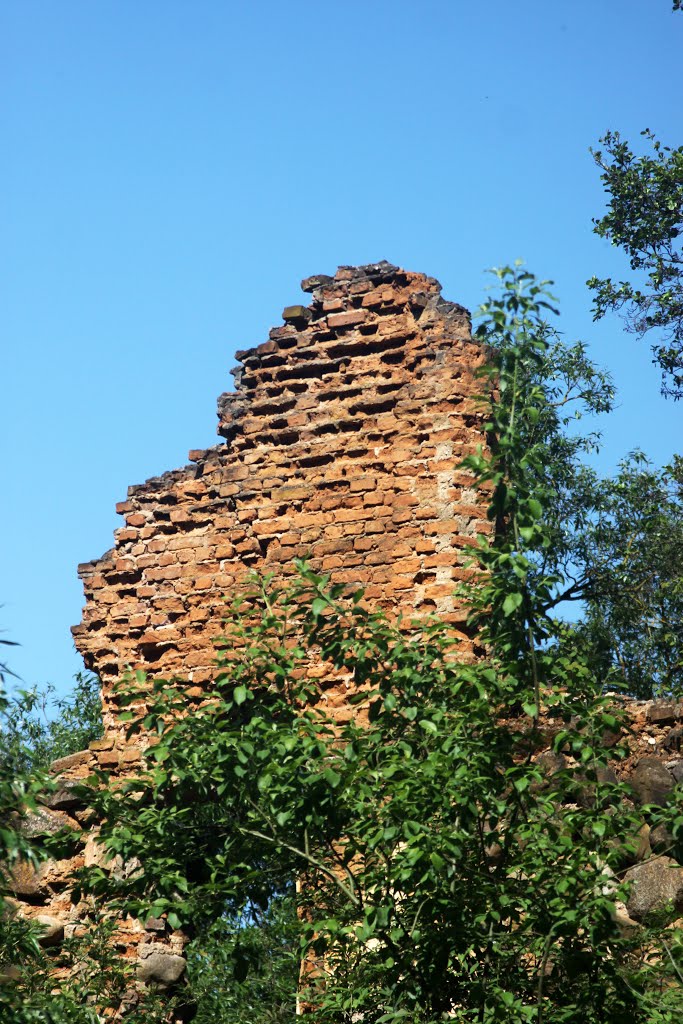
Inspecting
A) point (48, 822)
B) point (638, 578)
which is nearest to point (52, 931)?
point (48, 822)

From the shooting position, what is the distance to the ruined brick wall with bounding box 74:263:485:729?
6.95m

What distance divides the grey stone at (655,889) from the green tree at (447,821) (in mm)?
188

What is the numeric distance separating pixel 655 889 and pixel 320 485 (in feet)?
9.21

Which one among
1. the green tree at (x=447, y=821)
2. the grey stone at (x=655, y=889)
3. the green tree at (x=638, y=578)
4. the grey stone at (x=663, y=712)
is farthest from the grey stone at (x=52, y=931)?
the green tree at (x=638, y=578)

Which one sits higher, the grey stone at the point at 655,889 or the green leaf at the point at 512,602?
the green leaf at the point at 512,602

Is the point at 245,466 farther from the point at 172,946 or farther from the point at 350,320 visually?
the point at 172,946

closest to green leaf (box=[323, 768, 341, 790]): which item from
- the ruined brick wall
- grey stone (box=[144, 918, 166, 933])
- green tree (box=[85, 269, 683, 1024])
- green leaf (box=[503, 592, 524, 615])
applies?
green tree (box=[85, 269, 683, 1024])

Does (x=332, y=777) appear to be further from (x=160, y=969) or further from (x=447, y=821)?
(x=160, y=969)

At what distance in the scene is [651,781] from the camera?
603cm

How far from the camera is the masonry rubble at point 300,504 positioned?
6.89 meters

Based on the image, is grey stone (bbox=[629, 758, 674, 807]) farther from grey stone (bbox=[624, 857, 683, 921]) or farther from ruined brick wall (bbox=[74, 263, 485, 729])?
ruined brick wall (bbox=[74, 263, 485, 729])

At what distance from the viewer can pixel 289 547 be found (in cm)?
723

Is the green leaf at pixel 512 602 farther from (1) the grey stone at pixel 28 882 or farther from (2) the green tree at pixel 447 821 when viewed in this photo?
(1) the grey stone at pixel 28 882

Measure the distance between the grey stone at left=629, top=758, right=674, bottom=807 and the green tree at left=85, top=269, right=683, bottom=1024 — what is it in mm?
550
